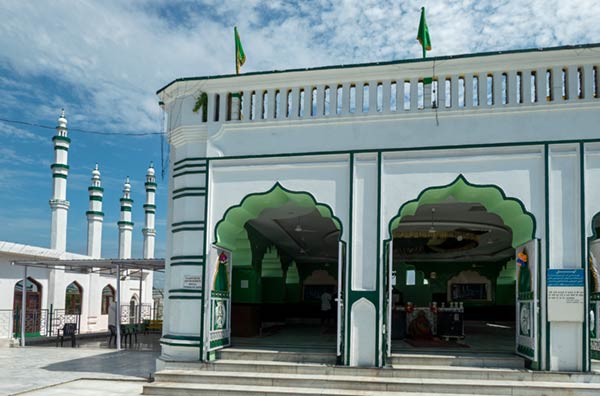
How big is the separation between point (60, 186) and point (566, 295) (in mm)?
19236

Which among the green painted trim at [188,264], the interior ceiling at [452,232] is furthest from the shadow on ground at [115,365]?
the interior ceiling at [452,232]

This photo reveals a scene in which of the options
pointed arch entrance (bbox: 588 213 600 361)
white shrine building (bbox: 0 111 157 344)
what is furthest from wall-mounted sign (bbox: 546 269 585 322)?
white shrine building (bbox: 0 111 157 344)

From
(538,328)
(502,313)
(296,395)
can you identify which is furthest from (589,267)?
(502,313)

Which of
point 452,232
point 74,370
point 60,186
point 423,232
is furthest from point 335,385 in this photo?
point 60,186

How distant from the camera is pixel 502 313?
62.4 feet

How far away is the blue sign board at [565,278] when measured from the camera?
812 cm

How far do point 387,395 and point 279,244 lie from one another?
8708mm

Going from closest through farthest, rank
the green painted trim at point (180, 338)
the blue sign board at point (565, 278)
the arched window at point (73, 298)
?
the blue sign board at point (565, 278)
the green painted trim at point (180, 338)
the arched window at point (73, 298)

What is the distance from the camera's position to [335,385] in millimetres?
8148

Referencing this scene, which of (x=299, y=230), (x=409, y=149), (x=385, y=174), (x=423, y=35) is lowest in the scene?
(x=299, y=230)

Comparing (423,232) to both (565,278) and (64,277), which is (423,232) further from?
(64,277)

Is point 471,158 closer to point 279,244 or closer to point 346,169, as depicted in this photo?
point 346,169

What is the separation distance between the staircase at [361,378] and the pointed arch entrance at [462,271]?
48 cm

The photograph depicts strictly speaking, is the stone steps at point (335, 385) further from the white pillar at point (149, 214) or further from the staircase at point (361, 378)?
the white pillar at point (149, 214)
